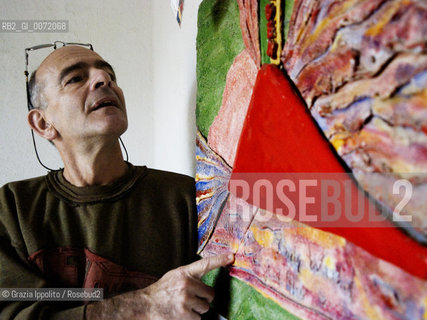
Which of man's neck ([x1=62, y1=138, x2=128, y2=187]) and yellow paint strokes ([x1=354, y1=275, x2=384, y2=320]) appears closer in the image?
yellow paint strokes ([x1=354, y1=275, x2=384, y2=320])

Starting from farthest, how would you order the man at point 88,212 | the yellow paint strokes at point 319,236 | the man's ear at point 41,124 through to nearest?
1. the man's ear at point 41,124
2. the man at point 88,212
3. the yellow paint strokes at point 319,236

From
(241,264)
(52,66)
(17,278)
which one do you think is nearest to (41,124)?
(52,66)

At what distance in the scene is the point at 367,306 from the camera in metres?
0.41

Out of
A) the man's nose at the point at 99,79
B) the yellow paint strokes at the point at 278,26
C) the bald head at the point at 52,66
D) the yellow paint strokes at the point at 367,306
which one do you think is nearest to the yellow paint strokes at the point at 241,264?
the yellow paint strokes at the point at 367,306

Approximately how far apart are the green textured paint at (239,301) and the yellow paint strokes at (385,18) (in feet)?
1.32

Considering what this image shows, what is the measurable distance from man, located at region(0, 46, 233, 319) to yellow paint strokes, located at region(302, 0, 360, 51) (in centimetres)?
67

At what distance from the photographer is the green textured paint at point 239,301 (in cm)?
60

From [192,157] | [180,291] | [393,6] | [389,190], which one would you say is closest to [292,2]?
[393,6]

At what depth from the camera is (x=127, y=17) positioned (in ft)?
5.74

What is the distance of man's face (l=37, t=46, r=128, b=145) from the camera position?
1057 millimetres
